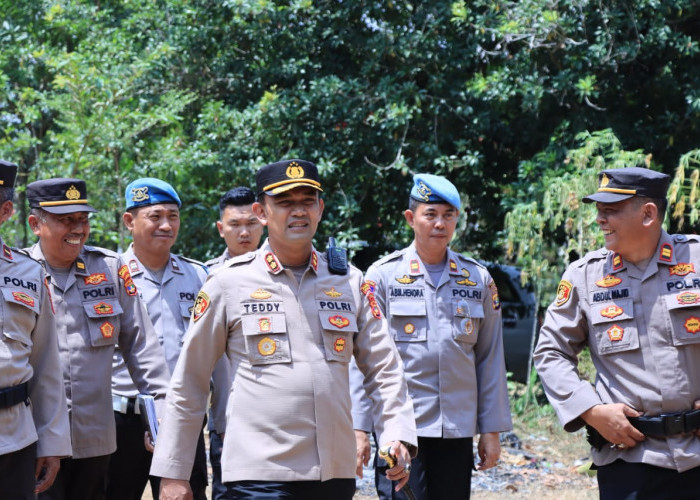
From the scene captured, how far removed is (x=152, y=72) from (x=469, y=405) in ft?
27.4

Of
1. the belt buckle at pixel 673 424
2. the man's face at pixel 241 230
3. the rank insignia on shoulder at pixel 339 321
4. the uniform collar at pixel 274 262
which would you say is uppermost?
the man's face at pixel 241 230

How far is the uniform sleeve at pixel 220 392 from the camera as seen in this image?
5.84 meters

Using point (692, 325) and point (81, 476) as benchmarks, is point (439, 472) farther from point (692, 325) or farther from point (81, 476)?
point (81, 476)

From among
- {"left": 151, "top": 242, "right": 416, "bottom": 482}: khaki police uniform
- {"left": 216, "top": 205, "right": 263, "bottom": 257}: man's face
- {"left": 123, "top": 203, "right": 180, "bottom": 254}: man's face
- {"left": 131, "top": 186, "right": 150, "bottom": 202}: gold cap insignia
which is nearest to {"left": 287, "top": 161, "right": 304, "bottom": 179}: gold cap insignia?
{"left": 151, "top": 242, "right": 416, "bottom": 482}: khaki police uniform

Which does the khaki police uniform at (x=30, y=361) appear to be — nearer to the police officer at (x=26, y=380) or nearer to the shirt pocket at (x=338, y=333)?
the police officer at (x=26, y=380)

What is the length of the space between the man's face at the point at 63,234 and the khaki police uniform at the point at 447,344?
1643mm

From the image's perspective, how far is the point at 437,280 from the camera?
18.4ft

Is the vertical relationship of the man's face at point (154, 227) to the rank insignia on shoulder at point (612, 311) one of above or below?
above

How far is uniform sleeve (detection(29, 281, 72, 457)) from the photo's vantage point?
4.28 metres

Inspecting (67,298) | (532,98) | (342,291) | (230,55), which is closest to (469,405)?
(342,291)

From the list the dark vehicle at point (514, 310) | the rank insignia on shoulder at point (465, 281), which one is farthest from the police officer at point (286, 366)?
the dark vehicle at point (514, 310)

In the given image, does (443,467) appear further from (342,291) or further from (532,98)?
(532,98)

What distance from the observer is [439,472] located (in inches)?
211

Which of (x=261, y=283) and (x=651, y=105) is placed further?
(x=651, y=105)
